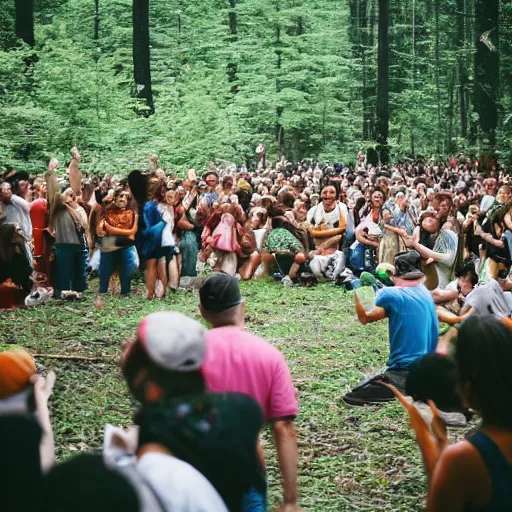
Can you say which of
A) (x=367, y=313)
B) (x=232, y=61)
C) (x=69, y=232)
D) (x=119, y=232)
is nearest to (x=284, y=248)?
(x=119, y=232)

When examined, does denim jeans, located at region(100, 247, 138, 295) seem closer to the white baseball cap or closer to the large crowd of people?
the large crowd of people

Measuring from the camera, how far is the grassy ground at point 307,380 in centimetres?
632

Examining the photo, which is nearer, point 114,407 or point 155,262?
point 114,407

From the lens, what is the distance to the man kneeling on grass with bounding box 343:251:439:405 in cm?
755

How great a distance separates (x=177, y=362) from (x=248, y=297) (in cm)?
1197

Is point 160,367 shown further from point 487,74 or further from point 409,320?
point 487,74

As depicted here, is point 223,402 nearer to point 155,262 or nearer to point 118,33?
point 155,262

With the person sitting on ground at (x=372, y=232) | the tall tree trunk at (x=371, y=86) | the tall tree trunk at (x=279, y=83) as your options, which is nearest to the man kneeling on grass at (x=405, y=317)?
the person sitting on ground at (x=372, y=232)

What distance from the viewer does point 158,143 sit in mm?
22859

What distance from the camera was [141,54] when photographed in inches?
1062

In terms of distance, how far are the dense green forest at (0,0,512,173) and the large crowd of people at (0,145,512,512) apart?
3.64 metres

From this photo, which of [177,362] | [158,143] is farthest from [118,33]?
[177,362]

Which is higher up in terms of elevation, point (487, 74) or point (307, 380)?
point (487, 74)

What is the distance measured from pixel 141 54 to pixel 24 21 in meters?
3.84
